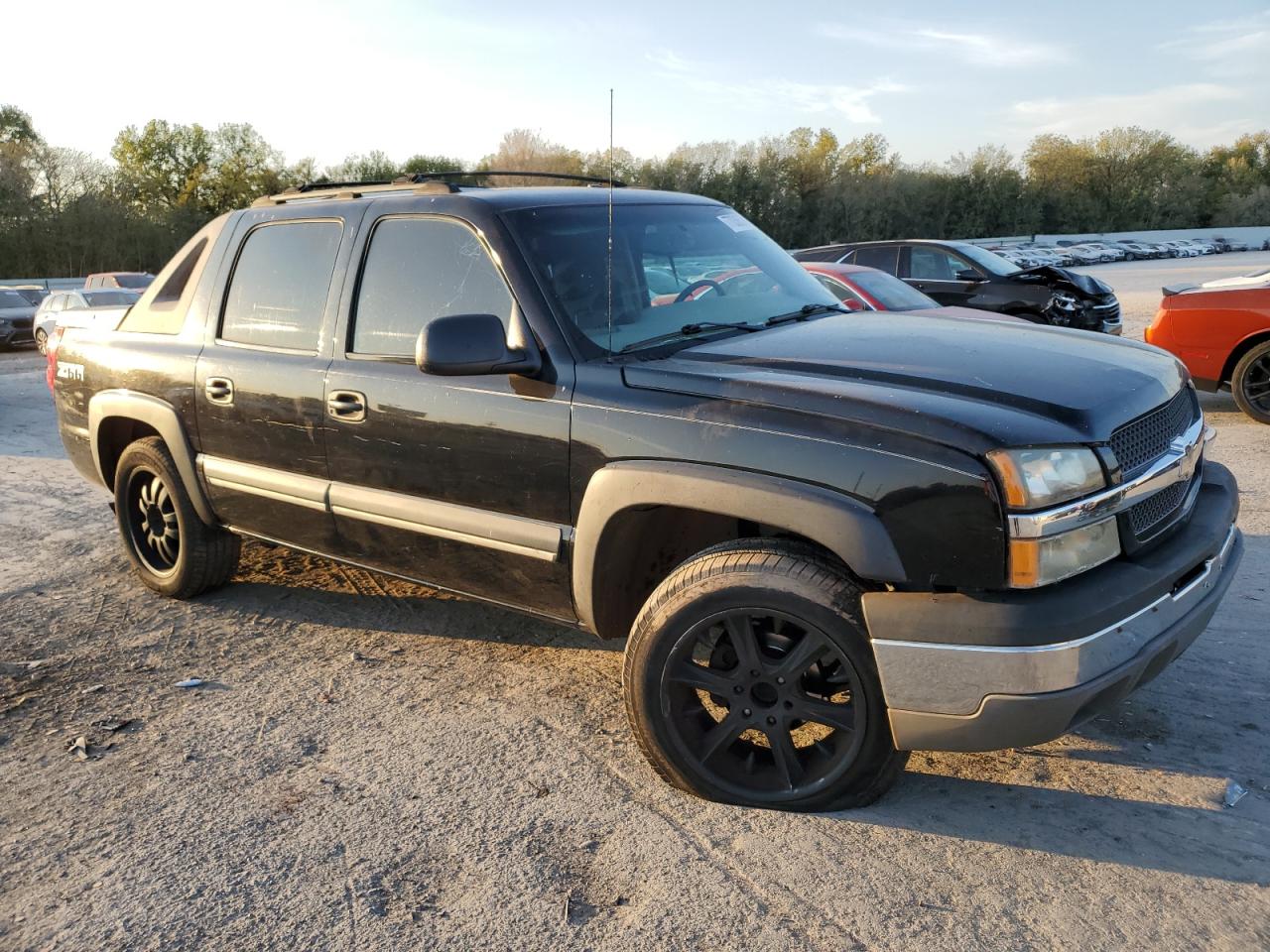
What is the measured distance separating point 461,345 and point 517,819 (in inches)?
55.6

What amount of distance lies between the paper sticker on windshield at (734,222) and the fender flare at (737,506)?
1624mm

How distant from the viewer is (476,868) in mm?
2770

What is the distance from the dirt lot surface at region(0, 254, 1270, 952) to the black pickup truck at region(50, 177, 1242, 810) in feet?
1.04

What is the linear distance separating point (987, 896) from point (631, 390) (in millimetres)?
1668

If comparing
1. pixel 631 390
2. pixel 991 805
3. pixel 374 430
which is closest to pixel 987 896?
pixel 991 805

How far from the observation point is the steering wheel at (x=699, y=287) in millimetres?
3693

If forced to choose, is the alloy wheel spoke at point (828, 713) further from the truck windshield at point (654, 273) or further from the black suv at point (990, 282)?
the black suv at point (990, 282)

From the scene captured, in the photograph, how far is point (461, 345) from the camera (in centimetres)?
310

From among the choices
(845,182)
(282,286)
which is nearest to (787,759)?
(282,286)

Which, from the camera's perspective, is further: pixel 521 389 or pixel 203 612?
pixel 203 612

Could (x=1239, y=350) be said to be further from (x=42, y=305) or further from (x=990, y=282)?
(x=42, y=305)

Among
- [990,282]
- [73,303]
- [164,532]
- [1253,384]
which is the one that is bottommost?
[73,303]

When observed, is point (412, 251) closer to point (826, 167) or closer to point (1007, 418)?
point (1007, 418)

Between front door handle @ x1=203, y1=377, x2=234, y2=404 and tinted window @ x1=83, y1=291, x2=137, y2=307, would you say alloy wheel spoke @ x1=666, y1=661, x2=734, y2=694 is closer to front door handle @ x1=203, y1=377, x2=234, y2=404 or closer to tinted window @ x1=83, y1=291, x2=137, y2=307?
front door handle @ x1=203, y1=377, x2=234, y2=404
